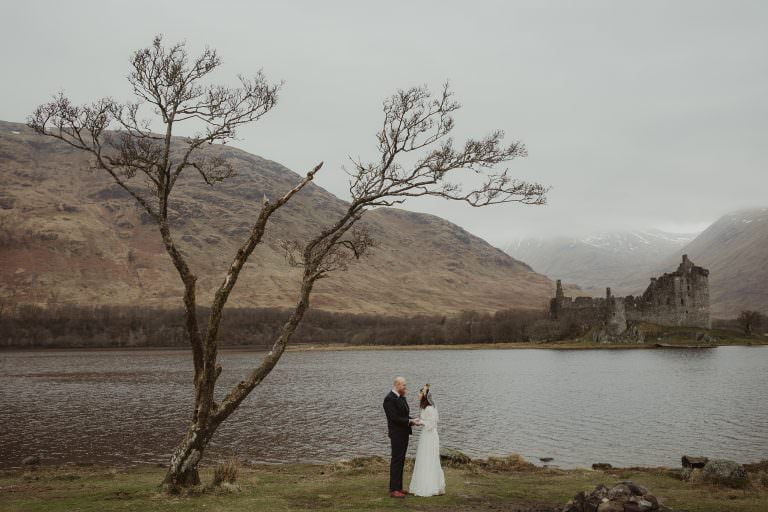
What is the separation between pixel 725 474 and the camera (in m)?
18.8

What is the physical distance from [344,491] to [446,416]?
26.8 metres

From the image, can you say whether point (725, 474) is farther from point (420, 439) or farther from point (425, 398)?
point (425, 398)

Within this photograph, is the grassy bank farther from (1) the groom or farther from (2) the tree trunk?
(1) the groom

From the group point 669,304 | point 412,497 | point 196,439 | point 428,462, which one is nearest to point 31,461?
point 196,439

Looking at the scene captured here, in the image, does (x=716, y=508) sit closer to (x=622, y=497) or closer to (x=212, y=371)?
(x=622, y=497)

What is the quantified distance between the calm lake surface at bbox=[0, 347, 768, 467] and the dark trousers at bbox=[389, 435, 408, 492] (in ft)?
47.9

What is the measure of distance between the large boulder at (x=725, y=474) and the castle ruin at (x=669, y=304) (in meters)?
118

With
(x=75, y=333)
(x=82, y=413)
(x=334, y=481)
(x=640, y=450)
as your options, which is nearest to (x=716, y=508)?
(x=334, y=481)

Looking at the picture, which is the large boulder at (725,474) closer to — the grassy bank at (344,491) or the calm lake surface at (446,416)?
the grassy bank at (344,491)

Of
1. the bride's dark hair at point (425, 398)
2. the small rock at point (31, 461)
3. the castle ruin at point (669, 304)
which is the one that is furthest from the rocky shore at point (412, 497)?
the castle ruin at point (669, 304)

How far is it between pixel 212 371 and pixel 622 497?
10.6 m

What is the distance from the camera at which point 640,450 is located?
3100cm

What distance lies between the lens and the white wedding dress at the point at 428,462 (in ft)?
52.9

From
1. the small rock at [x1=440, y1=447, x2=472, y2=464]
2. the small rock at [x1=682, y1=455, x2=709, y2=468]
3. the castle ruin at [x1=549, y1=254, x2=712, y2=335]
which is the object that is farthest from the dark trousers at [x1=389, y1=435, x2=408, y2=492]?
the castle ruin at [x1=549, y1=254, x2=712, y2=335]
